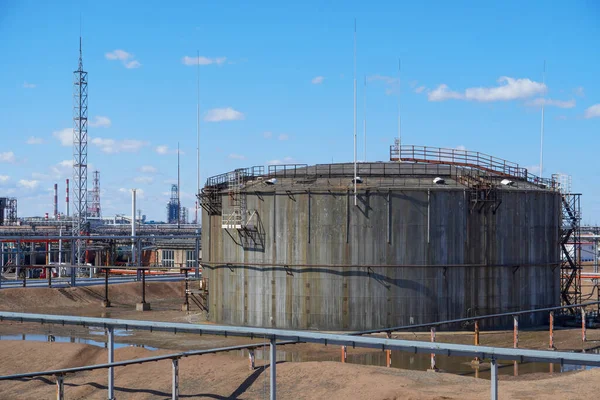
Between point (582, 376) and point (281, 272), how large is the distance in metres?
17.4

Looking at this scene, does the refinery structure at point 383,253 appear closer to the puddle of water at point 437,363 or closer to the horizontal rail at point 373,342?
the puddle of water at point 437,363

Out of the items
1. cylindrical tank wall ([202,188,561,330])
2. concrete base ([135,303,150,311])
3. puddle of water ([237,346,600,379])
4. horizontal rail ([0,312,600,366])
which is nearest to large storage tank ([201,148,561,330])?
cylindrical tank wall ([202,188,561,330])

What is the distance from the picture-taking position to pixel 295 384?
77.2 ft

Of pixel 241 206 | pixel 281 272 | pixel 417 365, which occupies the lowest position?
pixel 417 365

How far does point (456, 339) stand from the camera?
116ft

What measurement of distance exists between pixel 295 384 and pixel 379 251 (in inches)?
609

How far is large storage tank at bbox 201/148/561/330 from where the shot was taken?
3806 centimetres

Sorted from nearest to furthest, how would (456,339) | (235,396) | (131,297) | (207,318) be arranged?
(235,396), (456,339), (207,318), (131,297)

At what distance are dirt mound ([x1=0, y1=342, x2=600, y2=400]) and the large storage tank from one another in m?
11.6

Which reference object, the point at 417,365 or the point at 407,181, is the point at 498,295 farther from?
the point at 417,365

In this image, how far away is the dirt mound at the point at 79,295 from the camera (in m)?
51.1

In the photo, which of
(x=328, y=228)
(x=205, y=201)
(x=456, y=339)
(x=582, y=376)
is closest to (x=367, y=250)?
(x=328, y=228)

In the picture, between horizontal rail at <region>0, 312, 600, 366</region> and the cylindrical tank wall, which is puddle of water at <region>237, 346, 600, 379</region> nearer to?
the cylindrical tank wall

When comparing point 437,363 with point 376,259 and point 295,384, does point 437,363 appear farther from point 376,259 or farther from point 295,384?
point 295,384
